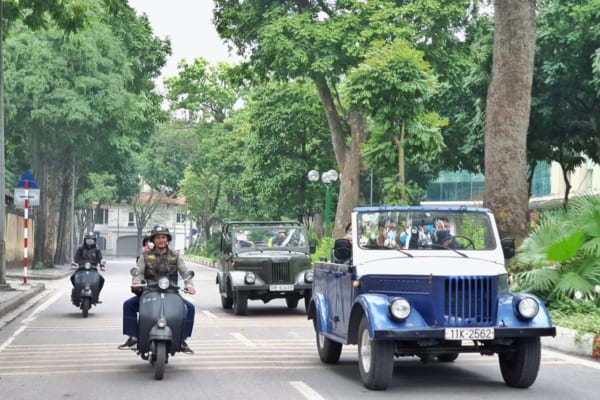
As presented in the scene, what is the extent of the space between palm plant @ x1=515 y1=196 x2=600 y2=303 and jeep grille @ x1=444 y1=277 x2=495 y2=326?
5.75m

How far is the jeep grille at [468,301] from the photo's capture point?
984 centimetres

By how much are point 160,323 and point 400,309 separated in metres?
2.69

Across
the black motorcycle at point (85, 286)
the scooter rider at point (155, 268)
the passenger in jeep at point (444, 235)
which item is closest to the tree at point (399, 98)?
the black motorcycle at point (85, 286)

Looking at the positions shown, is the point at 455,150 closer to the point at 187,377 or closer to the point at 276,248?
the point at 276,248

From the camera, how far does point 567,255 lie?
1574 cm

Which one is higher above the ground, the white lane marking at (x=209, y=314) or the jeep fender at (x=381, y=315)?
the jeep fender at (x=381, y=315)

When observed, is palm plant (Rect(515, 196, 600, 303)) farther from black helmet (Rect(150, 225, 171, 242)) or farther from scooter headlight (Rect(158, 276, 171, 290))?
scooter headlight (Rect(158, 276, 171, 290))

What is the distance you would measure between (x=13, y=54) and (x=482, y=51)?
712 inches

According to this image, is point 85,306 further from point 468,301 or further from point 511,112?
point 468,301

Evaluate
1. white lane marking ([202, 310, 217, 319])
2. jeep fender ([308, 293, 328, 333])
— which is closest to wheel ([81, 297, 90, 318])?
white lane marking ([202, 310, 217, 319])

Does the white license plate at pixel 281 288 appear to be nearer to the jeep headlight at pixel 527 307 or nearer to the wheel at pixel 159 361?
the wheel at pixel 159 361

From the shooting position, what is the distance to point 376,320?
31.7 ft

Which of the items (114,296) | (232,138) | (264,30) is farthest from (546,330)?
(232,138)

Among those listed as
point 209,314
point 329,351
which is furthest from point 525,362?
point 209,314
